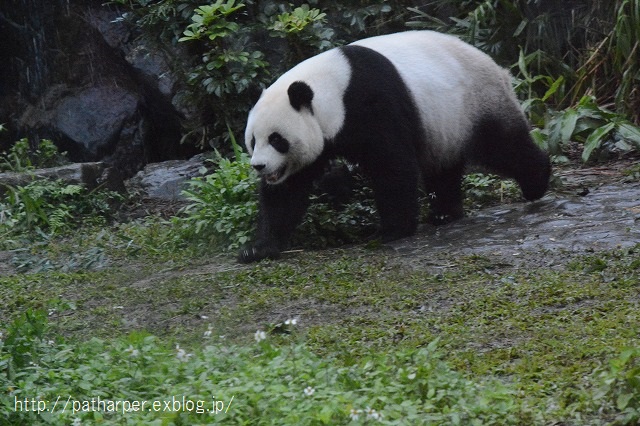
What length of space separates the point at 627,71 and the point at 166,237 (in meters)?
5.16

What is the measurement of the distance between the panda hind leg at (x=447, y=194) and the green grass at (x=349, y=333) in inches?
49.4

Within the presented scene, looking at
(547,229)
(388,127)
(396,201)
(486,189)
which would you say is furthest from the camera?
(486,189)

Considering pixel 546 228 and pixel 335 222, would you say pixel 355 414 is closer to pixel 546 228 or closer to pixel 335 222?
pixel 546 228

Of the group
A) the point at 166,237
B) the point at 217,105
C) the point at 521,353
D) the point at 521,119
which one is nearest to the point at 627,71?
the point at 521,119

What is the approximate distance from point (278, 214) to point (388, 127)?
103 centimetres

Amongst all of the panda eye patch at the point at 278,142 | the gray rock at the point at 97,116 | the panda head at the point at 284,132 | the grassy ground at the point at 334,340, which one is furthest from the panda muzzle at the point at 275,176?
the gray rock at the point at 97,116

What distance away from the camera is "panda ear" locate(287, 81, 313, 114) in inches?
267

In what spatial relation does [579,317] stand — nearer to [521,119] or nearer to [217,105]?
[521,119]

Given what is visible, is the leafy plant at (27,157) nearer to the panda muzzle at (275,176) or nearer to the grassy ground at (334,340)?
the grassy ground at (334,340)

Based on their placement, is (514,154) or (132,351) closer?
(132,351)

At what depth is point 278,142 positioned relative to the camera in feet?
22.5

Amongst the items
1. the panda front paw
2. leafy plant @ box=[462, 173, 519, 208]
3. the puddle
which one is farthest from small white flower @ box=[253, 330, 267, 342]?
leafy plant @ box=[462, 173, 519, 208]

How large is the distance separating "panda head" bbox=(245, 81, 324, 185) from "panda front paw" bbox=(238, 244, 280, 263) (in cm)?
48

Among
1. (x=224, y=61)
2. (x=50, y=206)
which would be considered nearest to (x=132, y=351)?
(x=50, y=206)
